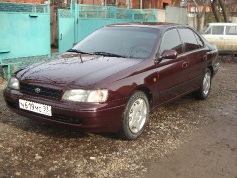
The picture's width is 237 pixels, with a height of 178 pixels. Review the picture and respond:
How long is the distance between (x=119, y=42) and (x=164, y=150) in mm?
1861

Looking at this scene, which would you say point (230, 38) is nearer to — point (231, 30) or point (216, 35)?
point (231, 30)

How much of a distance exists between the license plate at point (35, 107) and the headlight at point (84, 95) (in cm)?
27

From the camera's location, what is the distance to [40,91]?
392 centimetres

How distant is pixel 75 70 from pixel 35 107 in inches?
27.2

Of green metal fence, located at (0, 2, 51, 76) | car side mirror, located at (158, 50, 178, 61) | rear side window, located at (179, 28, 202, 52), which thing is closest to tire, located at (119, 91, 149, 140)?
car side mirror, located at (158, 50, 178, 61)

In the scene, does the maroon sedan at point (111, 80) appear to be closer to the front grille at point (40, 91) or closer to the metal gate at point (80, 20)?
the front grille at point (40, 91)

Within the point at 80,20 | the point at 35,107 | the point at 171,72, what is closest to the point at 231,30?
the point at 80,20

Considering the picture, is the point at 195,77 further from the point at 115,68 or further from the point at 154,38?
the point at 115,68

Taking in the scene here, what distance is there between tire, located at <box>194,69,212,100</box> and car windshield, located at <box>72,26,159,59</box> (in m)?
1.93

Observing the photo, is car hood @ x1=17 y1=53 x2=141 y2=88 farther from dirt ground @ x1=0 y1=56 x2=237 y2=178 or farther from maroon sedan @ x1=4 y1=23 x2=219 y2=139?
dirt ground @ x1=0 y1=56 x2=237 y2=178

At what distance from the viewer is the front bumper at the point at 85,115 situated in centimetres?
369

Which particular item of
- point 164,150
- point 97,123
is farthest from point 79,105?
point 164,150

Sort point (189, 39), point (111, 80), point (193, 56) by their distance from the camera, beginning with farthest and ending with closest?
point (189, 39)
point (193, 56)
point (111, 80)

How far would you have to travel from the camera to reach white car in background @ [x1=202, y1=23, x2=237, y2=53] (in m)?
14.1
